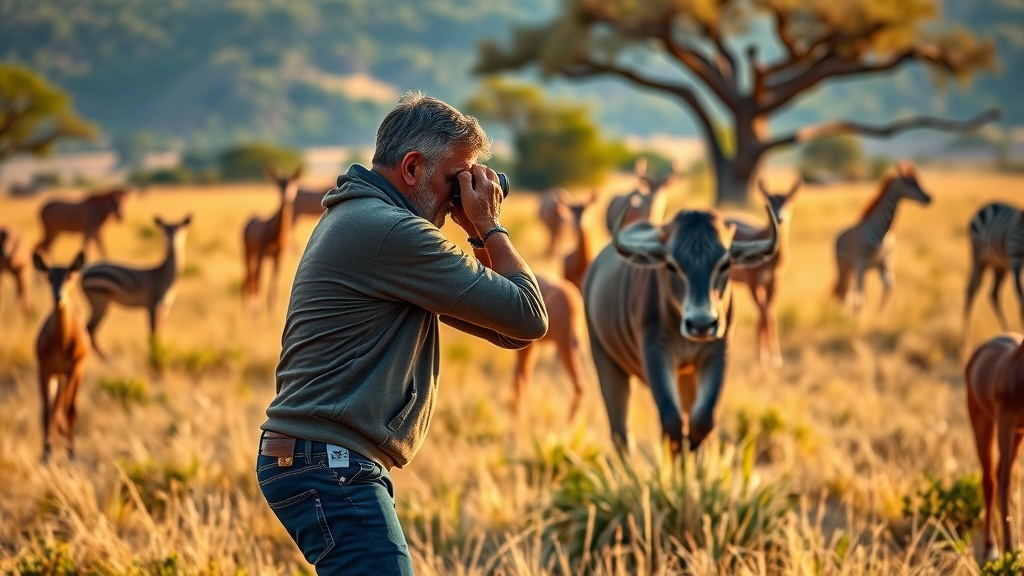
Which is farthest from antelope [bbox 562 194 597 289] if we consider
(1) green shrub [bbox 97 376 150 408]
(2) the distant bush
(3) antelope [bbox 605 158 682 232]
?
(2) the distant bush

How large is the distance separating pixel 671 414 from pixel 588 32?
1246 inches

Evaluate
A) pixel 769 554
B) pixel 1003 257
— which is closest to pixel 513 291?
pixel 769 554

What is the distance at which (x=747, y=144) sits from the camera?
1425 inches

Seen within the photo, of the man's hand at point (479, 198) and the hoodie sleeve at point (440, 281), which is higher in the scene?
the man's hand at point (479, 198)

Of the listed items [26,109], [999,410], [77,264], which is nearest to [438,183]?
[999,410]

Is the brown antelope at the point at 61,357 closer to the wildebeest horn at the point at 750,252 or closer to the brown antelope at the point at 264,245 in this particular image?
the wildebeest horn at the point at 750,252

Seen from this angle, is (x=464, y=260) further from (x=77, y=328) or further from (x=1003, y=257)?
(x=1003, y=257)

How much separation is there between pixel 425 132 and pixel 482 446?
548 centimetres

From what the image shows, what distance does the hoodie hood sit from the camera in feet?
12.1

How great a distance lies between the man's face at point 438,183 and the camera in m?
3.73

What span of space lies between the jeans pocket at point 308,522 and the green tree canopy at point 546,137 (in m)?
55.0

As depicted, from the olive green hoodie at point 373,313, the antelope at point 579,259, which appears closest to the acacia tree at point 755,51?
the antelope at point 579,259

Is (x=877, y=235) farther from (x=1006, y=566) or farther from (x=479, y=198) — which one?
(x=479, y=198)

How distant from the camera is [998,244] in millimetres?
10977
